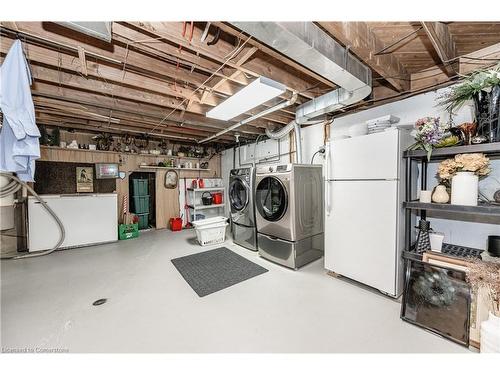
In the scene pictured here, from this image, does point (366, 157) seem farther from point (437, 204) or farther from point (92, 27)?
point (92, 27)

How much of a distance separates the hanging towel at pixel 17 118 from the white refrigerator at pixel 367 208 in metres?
2.97

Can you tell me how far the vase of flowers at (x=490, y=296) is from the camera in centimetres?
133

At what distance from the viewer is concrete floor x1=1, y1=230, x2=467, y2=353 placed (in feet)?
5.08

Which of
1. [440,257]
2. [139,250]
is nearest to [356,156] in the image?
[440,257]

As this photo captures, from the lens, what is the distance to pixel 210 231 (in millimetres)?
4219

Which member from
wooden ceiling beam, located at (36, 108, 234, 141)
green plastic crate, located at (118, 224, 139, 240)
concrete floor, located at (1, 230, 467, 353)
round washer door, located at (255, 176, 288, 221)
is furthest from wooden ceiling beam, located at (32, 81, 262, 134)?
green plastic crate, located at (118, 224, 139, 240)

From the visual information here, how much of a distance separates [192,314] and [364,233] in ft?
6.84

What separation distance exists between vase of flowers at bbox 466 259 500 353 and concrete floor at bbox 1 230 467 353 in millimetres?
217

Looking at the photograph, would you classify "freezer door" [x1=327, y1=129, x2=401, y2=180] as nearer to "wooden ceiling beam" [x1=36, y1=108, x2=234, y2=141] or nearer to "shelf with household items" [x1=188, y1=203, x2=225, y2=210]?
"wooden ceiling beam" [x1=36, y1=108, x2=234, y2=141]

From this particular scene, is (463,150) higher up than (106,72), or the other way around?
(106,72)

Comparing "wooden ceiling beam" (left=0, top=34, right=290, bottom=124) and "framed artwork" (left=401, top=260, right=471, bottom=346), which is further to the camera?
"wooden ceiling beam" (left=0, top=34, right=290, bottom=124)

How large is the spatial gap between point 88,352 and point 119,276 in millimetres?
1467

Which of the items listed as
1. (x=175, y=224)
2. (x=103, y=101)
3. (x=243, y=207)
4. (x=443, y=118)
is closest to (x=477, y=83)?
(x=443, y=118)
